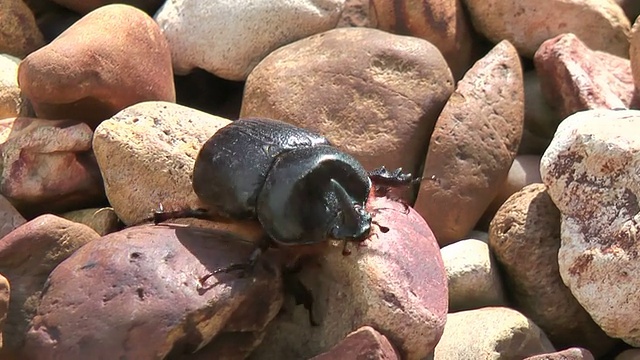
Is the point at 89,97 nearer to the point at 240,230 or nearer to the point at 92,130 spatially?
the point at 92,130

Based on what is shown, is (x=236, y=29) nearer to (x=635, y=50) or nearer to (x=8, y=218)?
(x=8, y=218)

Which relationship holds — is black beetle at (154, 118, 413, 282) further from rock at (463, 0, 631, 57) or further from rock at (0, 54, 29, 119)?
rock at (463, 0, 631, 57)

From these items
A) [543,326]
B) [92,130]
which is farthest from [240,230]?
[543,326]

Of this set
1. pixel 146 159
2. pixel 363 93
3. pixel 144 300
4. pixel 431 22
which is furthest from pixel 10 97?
pixel 431 22

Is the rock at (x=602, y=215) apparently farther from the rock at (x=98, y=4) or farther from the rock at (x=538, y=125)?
the rock at (x=98, y=4)

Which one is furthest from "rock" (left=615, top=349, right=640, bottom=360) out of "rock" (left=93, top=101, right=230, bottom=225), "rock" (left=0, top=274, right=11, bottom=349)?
"rock" (left=0, top=274, right=11, bottom=349)

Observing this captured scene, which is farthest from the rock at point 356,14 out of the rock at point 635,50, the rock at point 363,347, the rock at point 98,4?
the rock at point 363,347
